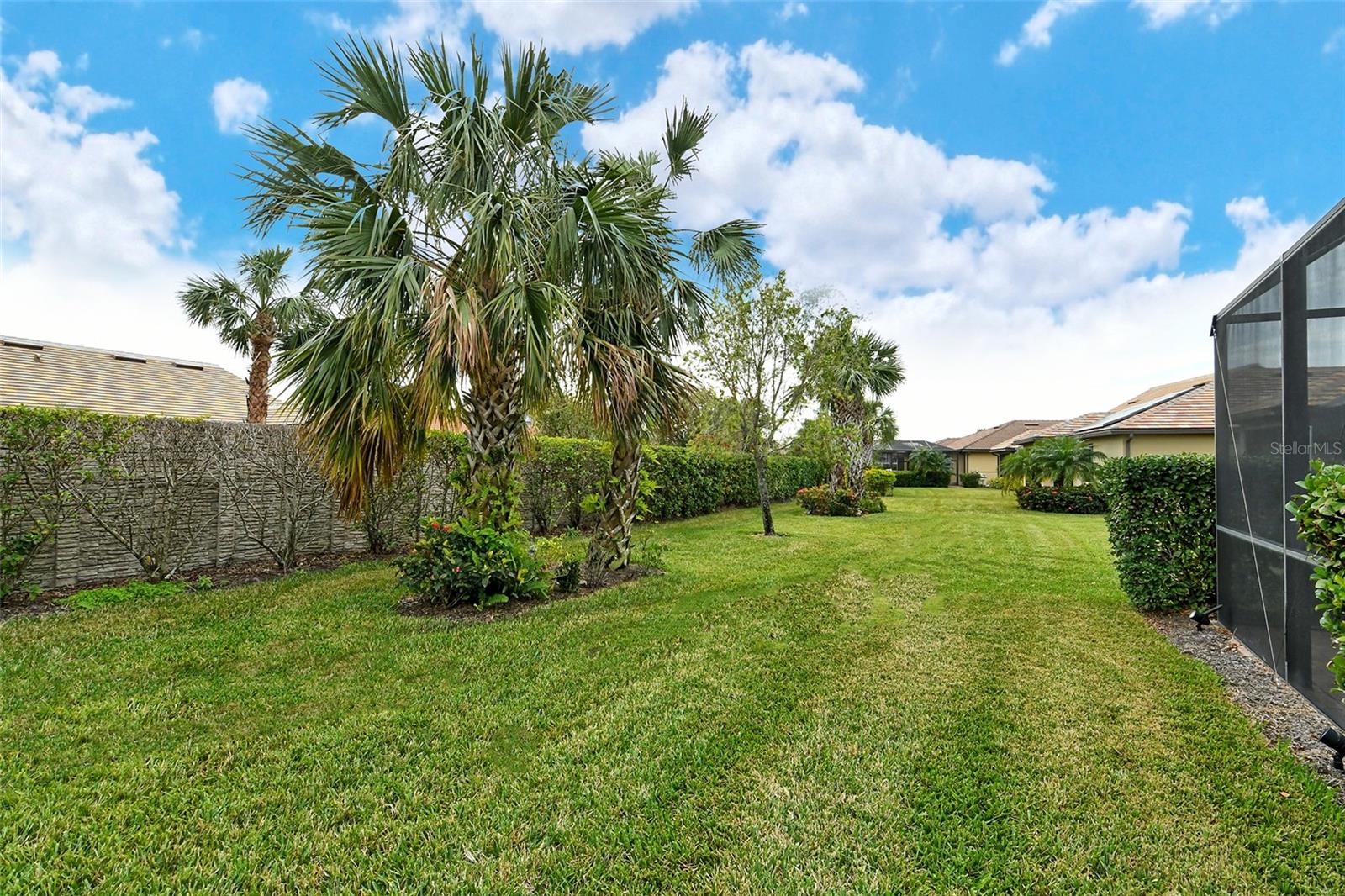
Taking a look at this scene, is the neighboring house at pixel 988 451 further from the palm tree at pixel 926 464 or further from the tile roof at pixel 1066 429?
the tile roof at pixel 1066 429

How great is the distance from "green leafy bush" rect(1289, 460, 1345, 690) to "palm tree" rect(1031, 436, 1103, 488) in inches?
716

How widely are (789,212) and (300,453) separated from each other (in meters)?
9.36

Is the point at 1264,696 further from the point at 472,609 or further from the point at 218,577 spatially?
the point at 218,577

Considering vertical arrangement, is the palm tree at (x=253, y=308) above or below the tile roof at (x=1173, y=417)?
above

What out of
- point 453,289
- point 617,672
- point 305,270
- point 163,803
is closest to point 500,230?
point 453,289

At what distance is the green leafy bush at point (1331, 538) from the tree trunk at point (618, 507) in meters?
5.43

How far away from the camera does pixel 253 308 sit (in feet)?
47.6

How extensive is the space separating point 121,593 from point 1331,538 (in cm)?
911

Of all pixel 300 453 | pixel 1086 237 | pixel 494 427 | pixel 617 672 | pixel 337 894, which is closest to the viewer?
pixel 337 894

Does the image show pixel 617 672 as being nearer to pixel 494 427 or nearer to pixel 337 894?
pixel 337 894

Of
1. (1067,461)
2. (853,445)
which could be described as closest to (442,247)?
(853,445)

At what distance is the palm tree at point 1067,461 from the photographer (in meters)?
17.9

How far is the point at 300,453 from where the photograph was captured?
693cm

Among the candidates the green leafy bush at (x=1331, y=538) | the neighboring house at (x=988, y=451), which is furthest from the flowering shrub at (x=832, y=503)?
the neighboring house at (x=988, y=451)
